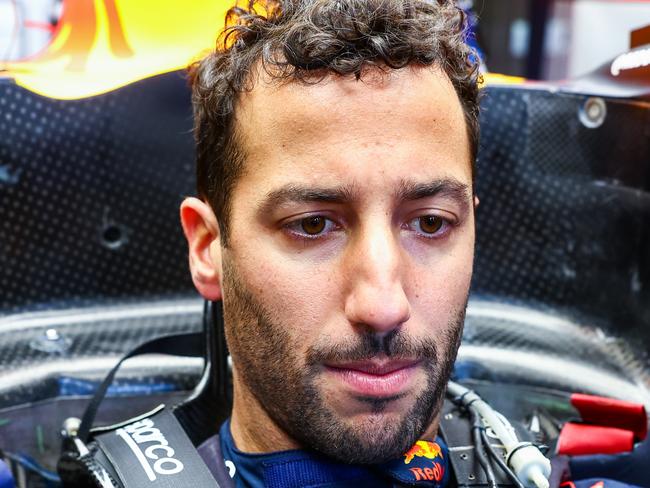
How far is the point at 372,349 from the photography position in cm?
112

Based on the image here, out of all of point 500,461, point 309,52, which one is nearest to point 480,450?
point 500,461

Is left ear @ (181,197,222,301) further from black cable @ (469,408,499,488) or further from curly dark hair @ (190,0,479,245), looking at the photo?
black cable @ (469,408,499,488)

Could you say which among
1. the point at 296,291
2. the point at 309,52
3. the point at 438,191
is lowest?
the point at 296,291

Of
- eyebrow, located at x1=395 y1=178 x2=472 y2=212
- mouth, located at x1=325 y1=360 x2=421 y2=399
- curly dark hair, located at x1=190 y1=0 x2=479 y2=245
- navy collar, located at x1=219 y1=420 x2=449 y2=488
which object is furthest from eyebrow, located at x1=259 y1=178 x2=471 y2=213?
navy collar, located at x1=219 y1=420 x2=449 y2=488

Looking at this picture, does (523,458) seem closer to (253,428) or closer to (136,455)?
(253,428)

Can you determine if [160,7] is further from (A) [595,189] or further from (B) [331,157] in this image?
(A) [595,189]

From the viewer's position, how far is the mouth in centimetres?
114

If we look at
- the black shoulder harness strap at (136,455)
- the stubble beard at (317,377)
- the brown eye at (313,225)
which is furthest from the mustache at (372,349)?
the black shoulder harness strap at (136,455)

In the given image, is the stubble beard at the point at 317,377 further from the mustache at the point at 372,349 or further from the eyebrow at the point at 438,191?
the eyebrow at the point at 438,191

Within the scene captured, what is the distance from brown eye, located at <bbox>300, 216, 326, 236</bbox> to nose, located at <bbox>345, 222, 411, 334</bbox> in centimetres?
6

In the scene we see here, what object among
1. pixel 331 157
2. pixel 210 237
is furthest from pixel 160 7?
pixel 331 157

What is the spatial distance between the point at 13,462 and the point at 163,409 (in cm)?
30

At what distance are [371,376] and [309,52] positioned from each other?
1.50 feet

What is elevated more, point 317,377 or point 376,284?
point 376,284
